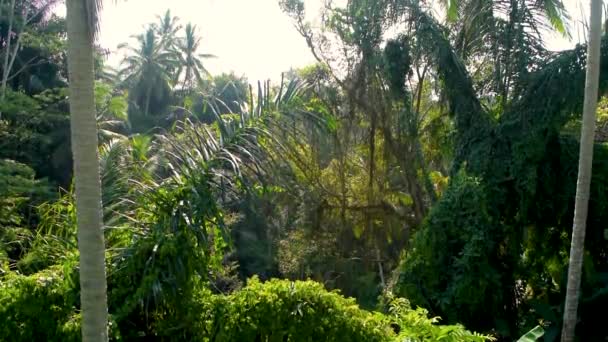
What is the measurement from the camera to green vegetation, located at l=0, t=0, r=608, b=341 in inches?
271

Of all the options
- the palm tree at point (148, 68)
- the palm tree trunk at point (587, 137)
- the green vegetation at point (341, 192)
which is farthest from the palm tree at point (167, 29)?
the palm tree trunk at point (587, 137)

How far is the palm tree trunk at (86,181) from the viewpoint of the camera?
450 centimetres

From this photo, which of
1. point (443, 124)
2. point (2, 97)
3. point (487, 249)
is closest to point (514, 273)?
point (487, 249)

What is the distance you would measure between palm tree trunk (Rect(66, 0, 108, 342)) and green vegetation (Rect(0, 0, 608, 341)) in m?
0.13

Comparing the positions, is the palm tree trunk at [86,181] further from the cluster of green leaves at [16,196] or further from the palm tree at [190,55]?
the palm tree at [190,55]

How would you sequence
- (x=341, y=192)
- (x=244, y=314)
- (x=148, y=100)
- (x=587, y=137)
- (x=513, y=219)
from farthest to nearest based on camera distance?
(x=148, y=100)
(x=341, y=192)
(x=513, y=219)
(x=587, y=137)
(x=244, y=314)

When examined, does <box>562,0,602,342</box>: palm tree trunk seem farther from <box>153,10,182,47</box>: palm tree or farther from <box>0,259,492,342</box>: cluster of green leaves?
<box>153,10,182,47</box>: palm tree

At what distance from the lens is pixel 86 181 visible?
451 cm

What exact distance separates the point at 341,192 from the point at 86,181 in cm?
1335

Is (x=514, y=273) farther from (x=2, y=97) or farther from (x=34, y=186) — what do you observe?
(x=2, y=97)

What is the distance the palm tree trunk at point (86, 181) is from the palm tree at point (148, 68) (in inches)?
1213

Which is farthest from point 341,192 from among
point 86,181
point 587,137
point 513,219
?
point 86,181

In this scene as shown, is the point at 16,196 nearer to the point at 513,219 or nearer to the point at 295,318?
the point at 295,318

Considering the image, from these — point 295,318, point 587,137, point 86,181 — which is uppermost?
point 587,137
